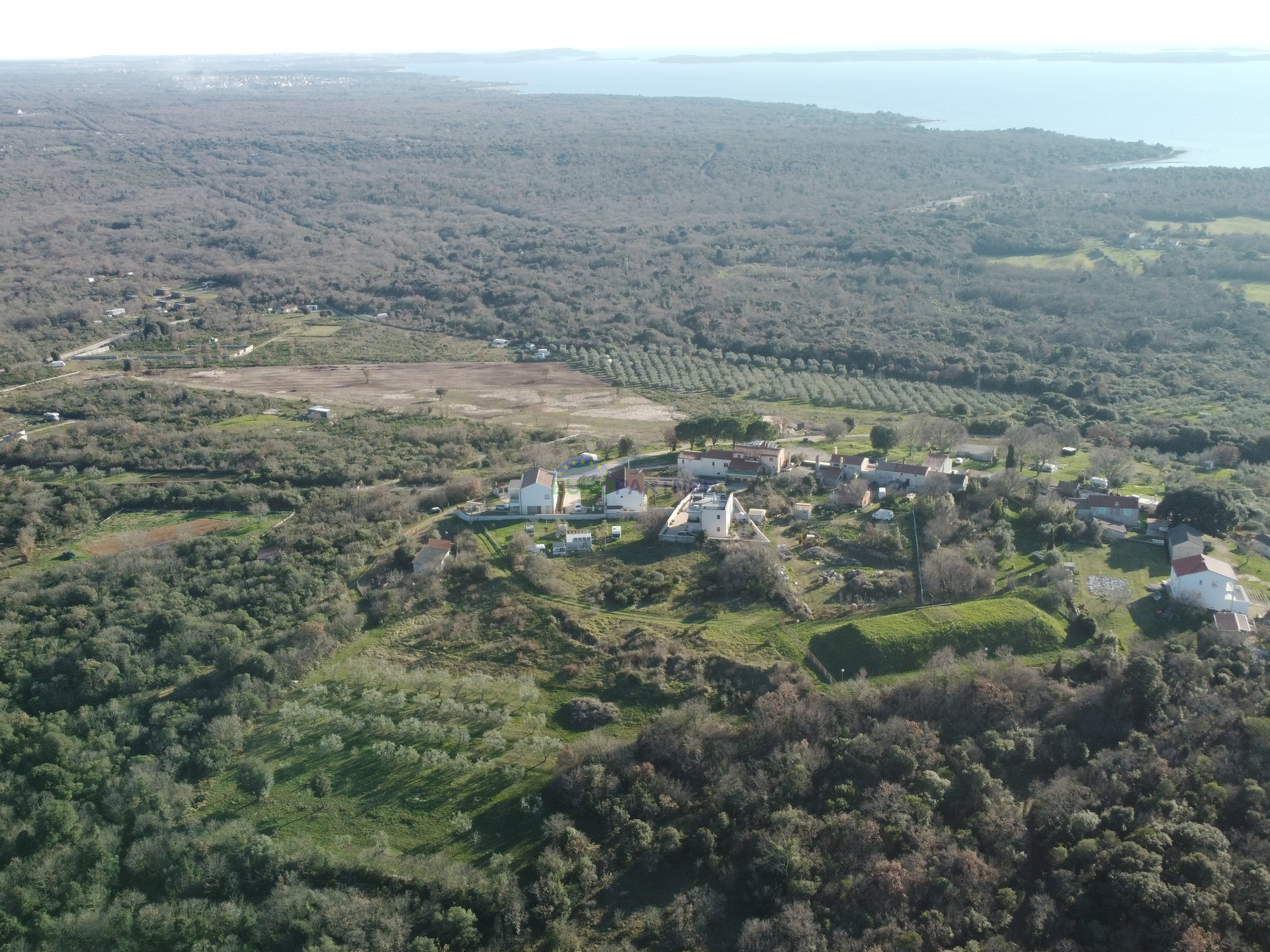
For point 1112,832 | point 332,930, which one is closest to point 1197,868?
point 1112,832

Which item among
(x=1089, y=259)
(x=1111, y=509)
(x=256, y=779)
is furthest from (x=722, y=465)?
(x=1089, y=259)

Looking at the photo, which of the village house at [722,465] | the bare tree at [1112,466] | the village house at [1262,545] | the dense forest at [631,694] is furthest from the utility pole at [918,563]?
the village house at [1262,545]

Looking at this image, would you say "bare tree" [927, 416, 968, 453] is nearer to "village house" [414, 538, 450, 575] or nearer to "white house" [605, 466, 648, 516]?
"white house" [605, 466, 648, 516]

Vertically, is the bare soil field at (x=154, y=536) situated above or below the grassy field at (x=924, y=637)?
below

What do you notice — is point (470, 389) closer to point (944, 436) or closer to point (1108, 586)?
point (944, 436)

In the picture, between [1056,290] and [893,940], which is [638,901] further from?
[1056,290]

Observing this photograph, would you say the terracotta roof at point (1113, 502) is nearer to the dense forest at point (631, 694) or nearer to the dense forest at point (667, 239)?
the dense forest at point (631, 694)
